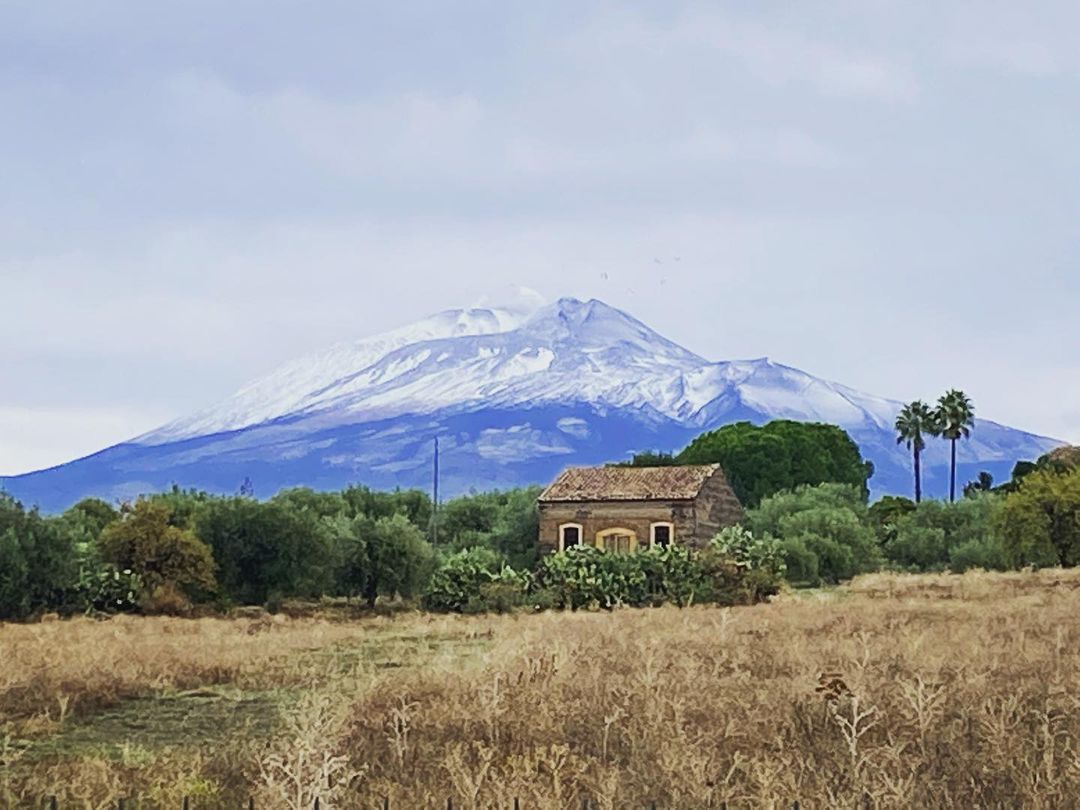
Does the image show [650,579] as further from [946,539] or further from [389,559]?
[946,539]

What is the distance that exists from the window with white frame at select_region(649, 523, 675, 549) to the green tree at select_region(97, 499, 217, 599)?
17983 millimetres

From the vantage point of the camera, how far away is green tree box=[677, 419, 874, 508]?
79.2 m

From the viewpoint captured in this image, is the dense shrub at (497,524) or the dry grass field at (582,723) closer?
the dry grass field at (582,723)

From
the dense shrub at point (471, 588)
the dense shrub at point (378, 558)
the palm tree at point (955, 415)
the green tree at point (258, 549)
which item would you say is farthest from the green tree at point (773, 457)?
A: the green tree at point (258, 549)

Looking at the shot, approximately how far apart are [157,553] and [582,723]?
27078 millimetres

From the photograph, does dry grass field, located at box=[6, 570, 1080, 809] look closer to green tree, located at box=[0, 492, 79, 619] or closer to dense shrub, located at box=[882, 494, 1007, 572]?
green tree, located at box=[0, 492, 79, 619]

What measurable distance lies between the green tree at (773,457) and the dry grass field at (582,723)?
58445 millimetres

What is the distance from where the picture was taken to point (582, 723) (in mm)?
11281

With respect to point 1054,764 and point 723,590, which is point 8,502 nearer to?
point 723,590

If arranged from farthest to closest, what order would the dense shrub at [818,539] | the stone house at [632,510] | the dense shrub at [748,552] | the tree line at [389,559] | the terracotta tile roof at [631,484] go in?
the terracotta tile roof at [631,484] < the dense shrub at [818,539] < the stone house at [632,510] < the dense shrub at [748,552] < the tree line at [389,559]

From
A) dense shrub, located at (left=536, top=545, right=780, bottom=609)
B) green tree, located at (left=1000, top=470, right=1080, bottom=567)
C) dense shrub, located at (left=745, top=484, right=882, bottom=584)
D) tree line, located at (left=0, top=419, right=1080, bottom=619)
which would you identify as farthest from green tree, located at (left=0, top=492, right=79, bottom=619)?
green tree, located at (left=1000, top=470, right=1080, bottom=567)

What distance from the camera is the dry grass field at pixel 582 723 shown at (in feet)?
29.2

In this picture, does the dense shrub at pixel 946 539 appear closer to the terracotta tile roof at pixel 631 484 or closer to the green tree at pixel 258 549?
the terracotta tile roof at pixel 631 484

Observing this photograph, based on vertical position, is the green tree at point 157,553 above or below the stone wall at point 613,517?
below
